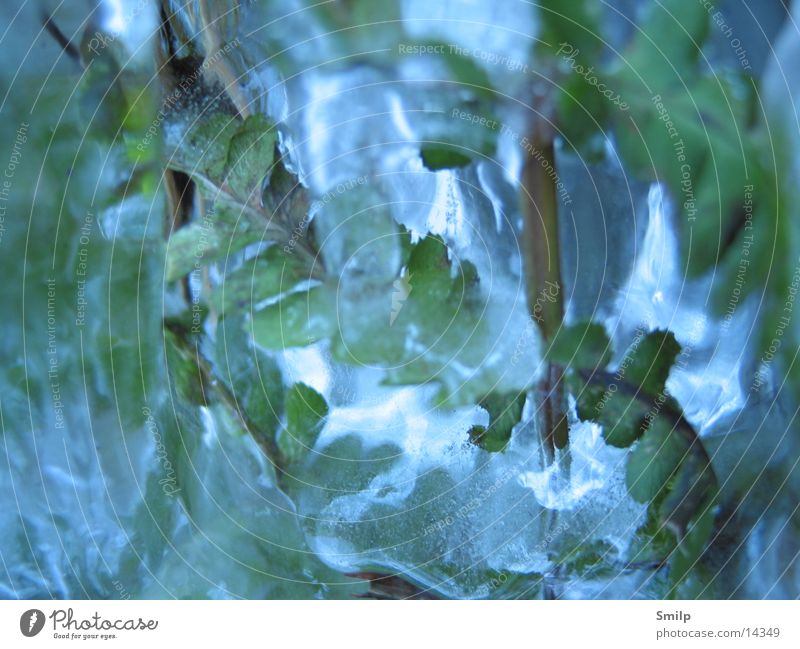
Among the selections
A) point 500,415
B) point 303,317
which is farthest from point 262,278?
point 500,415

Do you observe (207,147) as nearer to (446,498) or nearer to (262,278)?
(262,278)

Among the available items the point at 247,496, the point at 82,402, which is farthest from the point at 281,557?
the point at 82,402

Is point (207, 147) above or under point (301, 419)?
Result: above

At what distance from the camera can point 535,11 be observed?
0.39 metres

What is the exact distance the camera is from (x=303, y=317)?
0.41m

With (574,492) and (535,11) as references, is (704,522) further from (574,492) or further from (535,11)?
(535,11)

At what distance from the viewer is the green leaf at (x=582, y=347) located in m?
0.41

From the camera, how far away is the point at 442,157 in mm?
404

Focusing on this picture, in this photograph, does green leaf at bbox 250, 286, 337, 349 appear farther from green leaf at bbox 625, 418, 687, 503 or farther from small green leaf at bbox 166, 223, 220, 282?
green leaf at bbox 625, 418, 687, 503

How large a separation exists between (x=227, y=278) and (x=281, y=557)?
0.57 feet
